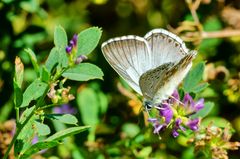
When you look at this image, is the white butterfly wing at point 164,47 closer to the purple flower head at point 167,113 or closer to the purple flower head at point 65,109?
the purple flower head at point 167,113

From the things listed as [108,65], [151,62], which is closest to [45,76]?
[151,62]

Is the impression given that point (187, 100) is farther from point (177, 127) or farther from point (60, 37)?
point (60, 37)

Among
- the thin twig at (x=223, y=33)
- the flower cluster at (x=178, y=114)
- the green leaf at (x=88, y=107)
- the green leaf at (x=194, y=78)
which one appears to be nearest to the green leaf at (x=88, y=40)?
the flower cluster at (x=178, y=114)

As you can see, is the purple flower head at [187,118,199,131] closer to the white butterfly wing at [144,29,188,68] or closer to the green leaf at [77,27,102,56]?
the white butterfly wing at [144,29,188,68]

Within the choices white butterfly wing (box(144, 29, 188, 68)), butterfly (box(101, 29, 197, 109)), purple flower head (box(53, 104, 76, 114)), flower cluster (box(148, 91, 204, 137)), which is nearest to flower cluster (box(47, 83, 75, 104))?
butterfly (box(101, 29, 197, 109))

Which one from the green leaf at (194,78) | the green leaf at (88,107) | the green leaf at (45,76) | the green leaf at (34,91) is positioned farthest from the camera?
the green leaf at (88,107)
